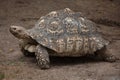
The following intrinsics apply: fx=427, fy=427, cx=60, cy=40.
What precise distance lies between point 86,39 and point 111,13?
15.7 ft

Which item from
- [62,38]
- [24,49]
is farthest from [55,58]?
[62,38]

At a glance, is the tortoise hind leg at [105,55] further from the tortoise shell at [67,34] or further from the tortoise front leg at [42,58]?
the tortoise front leg at [42,58]

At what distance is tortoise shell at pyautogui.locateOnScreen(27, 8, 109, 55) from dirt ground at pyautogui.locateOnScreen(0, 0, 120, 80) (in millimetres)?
335

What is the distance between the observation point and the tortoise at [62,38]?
304 inches

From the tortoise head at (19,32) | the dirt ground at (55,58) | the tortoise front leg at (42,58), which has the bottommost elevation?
the dirt ground at (55,58)

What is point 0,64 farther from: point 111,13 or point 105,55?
point 111,13

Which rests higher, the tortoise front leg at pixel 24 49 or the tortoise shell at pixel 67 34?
the tortoise shell at pixel 67 34

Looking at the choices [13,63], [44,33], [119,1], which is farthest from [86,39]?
[119,1]

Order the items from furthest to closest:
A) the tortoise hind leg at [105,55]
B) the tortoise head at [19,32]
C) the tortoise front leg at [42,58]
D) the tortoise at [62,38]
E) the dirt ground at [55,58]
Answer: the tortoise hind leg at [105,55], the tortoise head at [19,32], the tortoise at [62,38], the tortoise front leg at [42,58], the dirt ground at [55,58]

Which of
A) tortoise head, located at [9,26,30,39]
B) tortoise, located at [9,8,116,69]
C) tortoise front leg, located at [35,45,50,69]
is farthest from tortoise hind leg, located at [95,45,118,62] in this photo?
tortoise head, located at [9,26,30,39]

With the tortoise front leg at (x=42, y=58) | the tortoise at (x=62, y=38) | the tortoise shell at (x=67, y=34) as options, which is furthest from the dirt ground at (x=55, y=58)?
the tortoise shell at (x=67, y=34)

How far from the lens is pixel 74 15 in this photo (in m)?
8.20

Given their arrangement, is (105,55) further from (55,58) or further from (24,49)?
(24,49)

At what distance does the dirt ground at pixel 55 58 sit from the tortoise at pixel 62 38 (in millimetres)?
228
